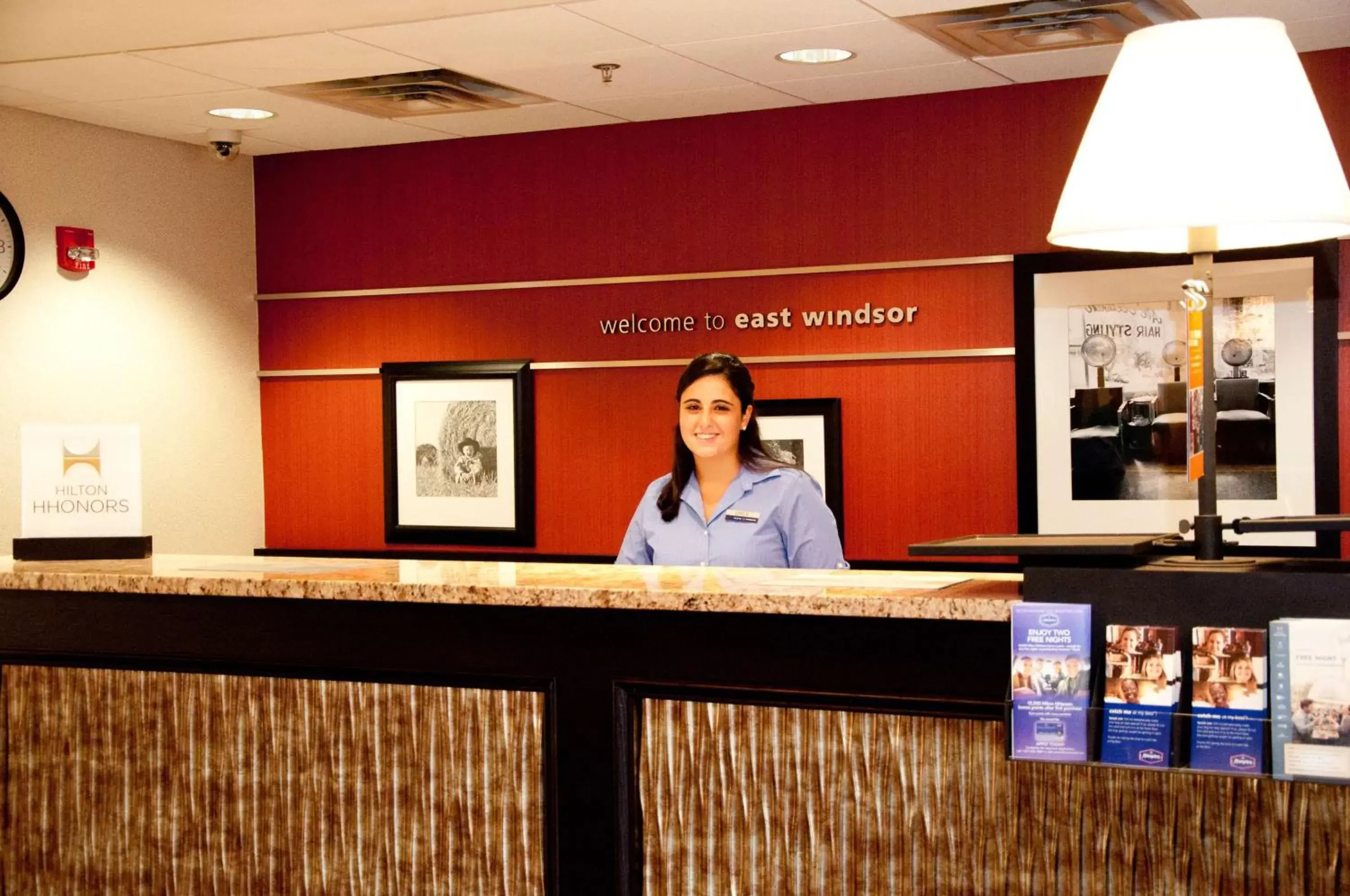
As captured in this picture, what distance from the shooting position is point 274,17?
161 inches

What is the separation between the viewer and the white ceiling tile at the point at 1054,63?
4.65 meters

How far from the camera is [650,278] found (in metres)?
5.78

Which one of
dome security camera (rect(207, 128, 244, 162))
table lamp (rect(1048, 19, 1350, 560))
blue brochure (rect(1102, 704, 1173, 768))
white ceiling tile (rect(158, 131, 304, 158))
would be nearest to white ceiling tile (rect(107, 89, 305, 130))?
dome security camera (rect(207, 128, 244, 162))

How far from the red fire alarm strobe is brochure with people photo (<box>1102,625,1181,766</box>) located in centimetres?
459

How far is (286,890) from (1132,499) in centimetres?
329

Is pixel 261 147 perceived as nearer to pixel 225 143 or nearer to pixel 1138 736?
pixel 225 143

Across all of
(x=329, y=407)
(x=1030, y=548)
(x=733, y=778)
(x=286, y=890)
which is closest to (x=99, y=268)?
(x=329, y=407)

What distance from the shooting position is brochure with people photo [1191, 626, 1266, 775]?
189 cm

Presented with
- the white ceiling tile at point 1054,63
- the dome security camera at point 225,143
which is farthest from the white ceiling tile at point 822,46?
the dome security camera at point 225,143

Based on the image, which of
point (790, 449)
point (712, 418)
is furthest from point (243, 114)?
point (712, 418)

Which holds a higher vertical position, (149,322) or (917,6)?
(917,6)

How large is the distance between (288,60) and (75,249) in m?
1.47

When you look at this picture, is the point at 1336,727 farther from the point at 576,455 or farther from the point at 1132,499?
the point at 576,455

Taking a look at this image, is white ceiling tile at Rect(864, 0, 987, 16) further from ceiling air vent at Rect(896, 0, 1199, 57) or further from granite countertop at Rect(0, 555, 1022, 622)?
granite countertop at Rect(0, 555, 1022, 622)
